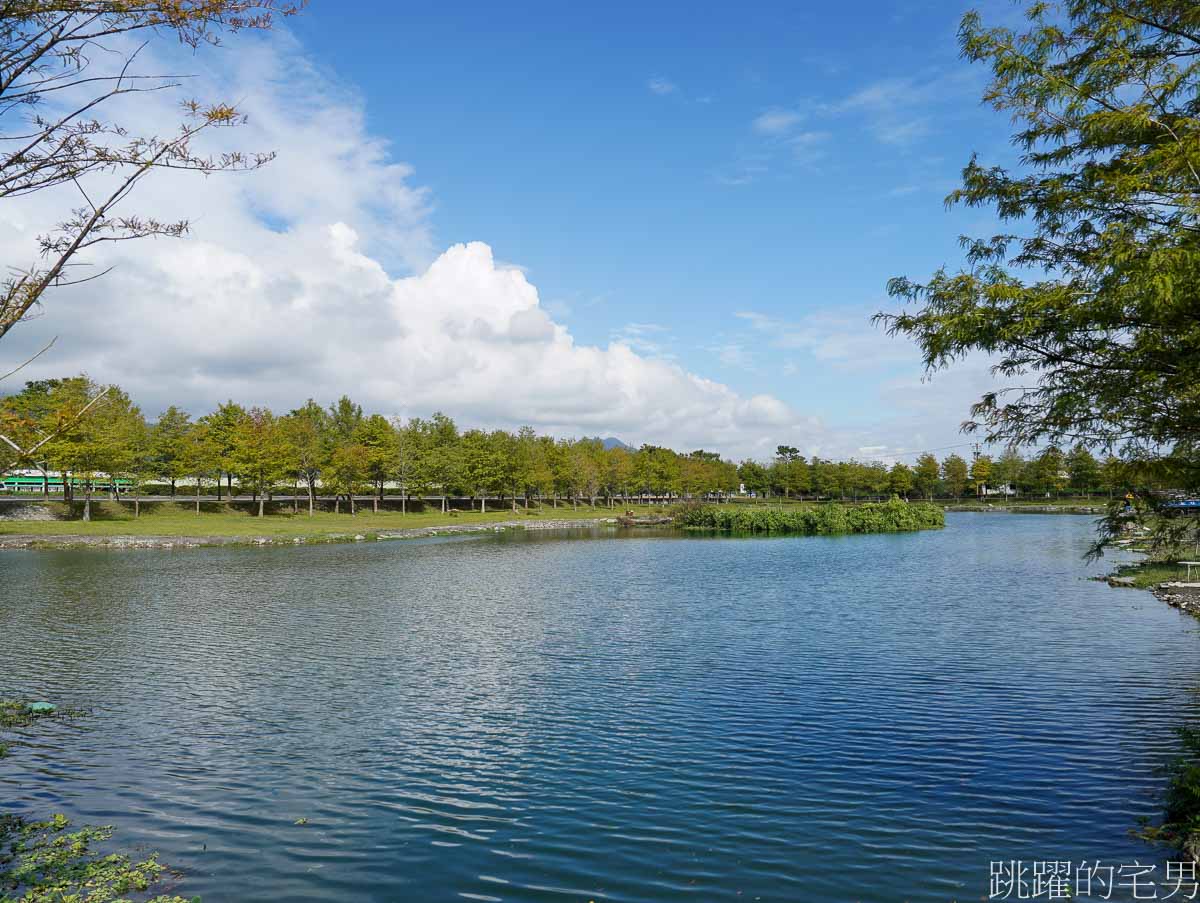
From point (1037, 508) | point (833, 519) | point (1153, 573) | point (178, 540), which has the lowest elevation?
point (1037, 508)

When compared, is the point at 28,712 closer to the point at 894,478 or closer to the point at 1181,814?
the point at 1181,814

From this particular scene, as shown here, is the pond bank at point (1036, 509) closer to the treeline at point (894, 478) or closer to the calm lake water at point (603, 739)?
the treeline at point (894, 478)

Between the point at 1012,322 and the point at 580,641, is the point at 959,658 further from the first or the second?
the point at 1012,322

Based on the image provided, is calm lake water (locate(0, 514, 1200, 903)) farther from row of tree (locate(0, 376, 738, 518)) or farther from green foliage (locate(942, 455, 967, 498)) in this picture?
green foliage (locate(942, 455, 967, 498))

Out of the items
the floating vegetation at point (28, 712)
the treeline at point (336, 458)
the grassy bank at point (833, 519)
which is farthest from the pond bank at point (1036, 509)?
the floating vegetation at point (28, 712)

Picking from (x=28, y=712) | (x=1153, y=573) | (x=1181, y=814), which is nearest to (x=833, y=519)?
(x=1153, y=573)

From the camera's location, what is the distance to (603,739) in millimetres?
14539

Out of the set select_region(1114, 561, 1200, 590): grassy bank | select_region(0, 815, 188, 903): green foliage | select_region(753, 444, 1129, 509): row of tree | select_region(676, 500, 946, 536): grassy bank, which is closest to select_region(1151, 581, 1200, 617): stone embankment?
select_region(1114, 561, 1200, 590): grassy bank

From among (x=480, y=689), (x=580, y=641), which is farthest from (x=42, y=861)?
(x=580, y=641)

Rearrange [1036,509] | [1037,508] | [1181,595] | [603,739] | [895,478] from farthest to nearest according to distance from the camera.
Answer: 1. [895,478]
2. [1037,508]
3. [1036,509]
4. [1181,595]
5. [603,739]

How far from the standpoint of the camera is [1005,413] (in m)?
10.7

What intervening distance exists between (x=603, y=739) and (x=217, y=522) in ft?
224

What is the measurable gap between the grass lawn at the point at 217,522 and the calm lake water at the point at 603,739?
112 ft

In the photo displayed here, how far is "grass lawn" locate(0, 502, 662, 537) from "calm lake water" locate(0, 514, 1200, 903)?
3405 cm
